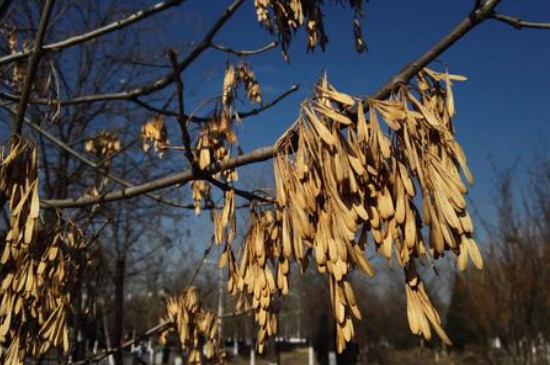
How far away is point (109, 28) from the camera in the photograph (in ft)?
8.45

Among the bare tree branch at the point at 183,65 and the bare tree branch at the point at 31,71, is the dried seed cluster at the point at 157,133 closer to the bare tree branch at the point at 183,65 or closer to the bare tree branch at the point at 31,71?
the bare tree branch at the point at 183,65

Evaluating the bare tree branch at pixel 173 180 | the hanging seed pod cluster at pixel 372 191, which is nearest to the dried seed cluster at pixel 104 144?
the bare tree branch at pixel 173 180

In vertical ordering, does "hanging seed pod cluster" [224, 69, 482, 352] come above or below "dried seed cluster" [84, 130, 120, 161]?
below

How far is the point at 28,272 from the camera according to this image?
180cm

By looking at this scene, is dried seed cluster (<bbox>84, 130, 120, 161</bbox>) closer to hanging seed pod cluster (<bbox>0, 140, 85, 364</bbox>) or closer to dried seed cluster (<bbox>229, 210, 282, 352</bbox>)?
hanging seed pod cluster (<bbox>0, 140, 85, 364</bbox>)

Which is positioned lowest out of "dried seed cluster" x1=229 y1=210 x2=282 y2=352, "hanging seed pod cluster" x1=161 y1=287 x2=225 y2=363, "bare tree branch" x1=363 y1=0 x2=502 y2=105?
"hanging seed pod cluster" x1=161 y1=287 x2=225 y2=363

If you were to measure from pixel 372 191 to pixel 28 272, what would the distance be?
1.34 m

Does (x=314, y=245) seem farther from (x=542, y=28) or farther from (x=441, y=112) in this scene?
(x=542, y=28)

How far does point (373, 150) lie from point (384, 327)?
31940mm

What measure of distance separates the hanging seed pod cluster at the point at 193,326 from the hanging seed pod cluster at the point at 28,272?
3.67ft

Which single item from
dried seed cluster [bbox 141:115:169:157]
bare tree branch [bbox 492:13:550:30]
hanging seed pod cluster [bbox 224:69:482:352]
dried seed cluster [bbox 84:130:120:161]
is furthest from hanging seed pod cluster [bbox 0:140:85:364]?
dried seed cluster [bbox 84:130:120:161]

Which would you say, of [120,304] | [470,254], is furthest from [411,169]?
[120,304]

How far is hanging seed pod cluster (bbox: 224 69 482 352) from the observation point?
0.97 metres

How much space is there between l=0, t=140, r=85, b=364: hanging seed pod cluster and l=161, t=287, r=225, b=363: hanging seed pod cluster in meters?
1.12
